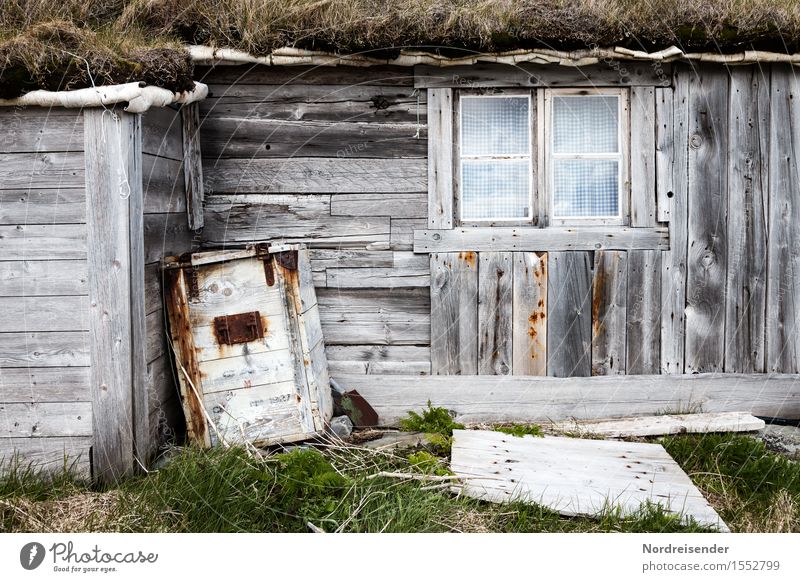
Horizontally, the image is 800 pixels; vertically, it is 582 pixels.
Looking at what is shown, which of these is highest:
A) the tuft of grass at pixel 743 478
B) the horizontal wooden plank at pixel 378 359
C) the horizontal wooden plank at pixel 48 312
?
the horizontal wooden plank at pixel 48 312

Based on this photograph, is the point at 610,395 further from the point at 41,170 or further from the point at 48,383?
the point at 41,170

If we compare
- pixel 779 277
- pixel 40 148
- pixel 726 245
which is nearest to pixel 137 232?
pixel 40 148

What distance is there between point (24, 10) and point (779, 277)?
5684mm

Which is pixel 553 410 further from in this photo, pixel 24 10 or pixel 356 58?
pixel 24 10

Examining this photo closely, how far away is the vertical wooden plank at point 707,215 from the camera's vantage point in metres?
5.39

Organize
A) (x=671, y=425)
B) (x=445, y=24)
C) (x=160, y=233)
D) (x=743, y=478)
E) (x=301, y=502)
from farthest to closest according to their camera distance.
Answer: (x=671, y=425)
(x=445, y=24)
(x=160, y=233)
(x=743, y=478)
(x=301, y=502)

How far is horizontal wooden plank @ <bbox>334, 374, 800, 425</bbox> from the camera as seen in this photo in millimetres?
5484

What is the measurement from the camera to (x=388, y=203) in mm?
5465

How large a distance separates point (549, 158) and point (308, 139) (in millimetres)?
1758

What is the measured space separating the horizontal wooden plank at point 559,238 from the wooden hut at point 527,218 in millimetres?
16

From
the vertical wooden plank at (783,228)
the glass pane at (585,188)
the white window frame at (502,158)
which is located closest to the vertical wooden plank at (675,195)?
the glass pane at (585,188)

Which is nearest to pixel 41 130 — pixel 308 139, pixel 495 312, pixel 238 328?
pixel 238 328

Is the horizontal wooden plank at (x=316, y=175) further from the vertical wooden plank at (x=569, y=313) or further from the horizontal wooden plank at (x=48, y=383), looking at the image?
the horizontal wooden plank at (x=48, y=383)

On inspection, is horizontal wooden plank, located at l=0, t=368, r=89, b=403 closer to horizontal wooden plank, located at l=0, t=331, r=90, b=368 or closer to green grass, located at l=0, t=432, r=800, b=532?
horizontal wooden plank, located at l=0, t=331, r=90, b=368
